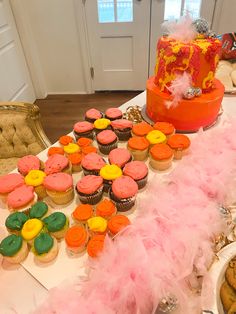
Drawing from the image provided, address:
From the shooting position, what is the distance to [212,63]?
37.3 inches

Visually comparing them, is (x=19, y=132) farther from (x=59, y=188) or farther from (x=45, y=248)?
(x=45, y=248)

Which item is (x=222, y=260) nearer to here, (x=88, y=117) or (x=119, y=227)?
(x=119, y=227)

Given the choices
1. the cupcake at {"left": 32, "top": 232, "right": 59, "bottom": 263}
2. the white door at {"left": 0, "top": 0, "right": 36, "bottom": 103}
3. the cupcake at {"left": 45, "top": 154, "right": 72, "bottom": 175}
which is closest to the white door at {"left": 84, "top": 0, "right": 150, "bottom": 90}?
the white door at {"left": 0, "top": 0, "right": 36, "bottom": 103}

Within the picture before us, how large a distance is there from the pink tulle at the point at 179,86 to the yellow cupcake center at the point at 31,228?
0.68 m

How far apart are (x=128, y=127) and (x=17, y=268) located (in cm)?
64

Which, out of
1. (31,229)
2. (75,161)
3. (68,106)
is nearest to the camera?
(31,229)

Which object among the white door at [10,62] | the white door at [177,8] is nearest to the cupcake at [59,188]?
the white door at [10,62]

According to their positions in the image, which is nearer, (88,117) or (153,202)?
(153,202)

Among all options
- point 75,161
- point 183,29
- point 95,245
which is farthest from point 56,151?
point 183,29

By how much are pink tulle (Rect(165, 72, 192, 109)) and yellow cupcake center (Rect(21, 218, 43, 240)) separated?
2.22 feet

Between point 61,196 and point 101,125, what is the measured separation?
375 millimetres

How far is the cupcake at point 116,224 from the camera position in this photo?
64cm

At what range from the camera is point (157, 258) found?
21.8 inches

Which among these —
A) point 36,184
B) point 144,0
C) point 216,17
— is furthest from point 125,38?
point 36,184
